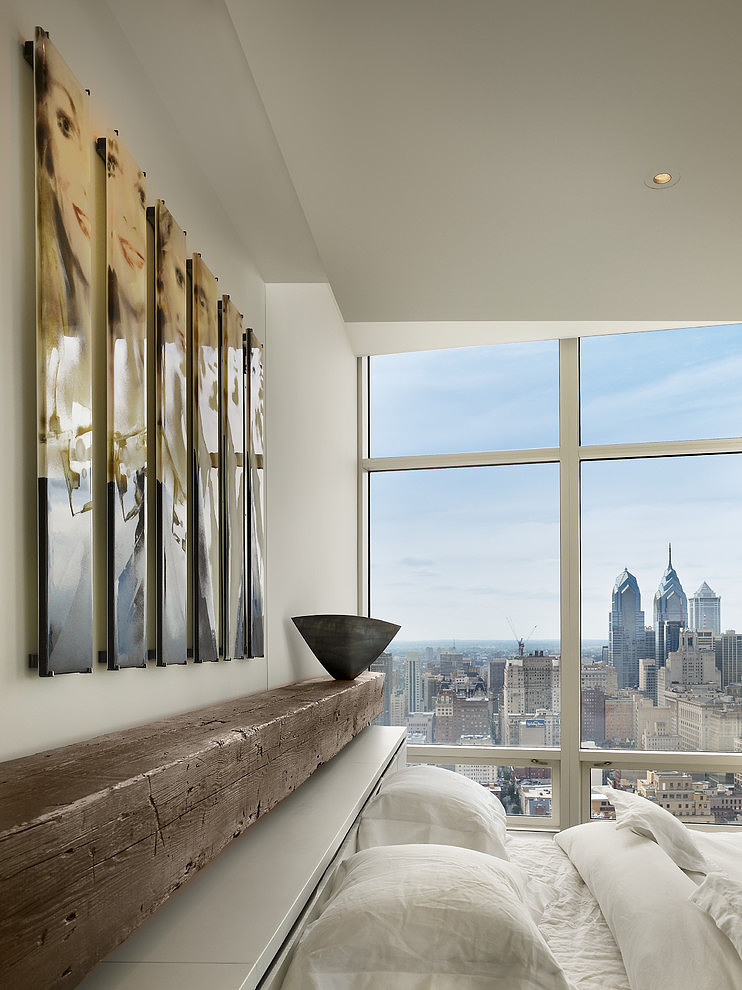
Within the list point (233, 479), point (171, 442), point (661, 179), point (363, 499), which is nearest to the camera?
point (171, 442)

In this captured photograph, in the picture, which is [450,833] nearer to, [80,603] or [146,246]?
[80,603]

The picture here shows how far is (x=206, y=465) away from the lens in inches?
74.2

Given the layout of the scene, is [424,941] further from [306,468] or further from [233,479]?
[306,468]

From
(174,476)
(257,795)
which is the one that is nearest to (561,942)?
(257,795)

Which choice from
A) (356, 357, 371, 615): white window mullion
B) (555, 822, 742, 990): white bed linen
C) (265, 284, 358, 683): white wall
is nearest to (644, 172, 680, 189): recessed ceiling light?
(265, 284, 358, 683): white wall

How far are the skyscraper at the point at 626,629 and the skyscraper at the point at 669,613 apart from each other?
80 millimetres

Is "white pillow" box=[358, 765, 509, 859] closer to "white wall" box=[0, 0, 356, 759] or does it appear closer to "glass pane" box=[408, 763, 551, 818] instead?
"white wall" box=[0, 0, 356, 759]

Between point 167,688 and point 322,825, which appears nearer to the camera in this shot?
point 167,688

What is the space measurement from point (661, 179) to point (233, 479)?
126 cm

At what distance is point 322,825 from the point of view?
181cm

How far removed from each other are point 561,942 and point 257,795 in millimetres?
915

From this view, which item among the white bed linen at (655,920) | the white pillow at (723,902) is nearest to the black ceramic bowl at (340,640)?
the white bed linen at (655,920)

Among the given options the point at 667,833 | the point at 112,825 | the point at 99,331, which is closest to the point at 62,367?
the point at 99,331

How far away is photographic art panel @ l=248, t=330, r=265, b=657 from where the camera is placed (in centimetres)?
230
